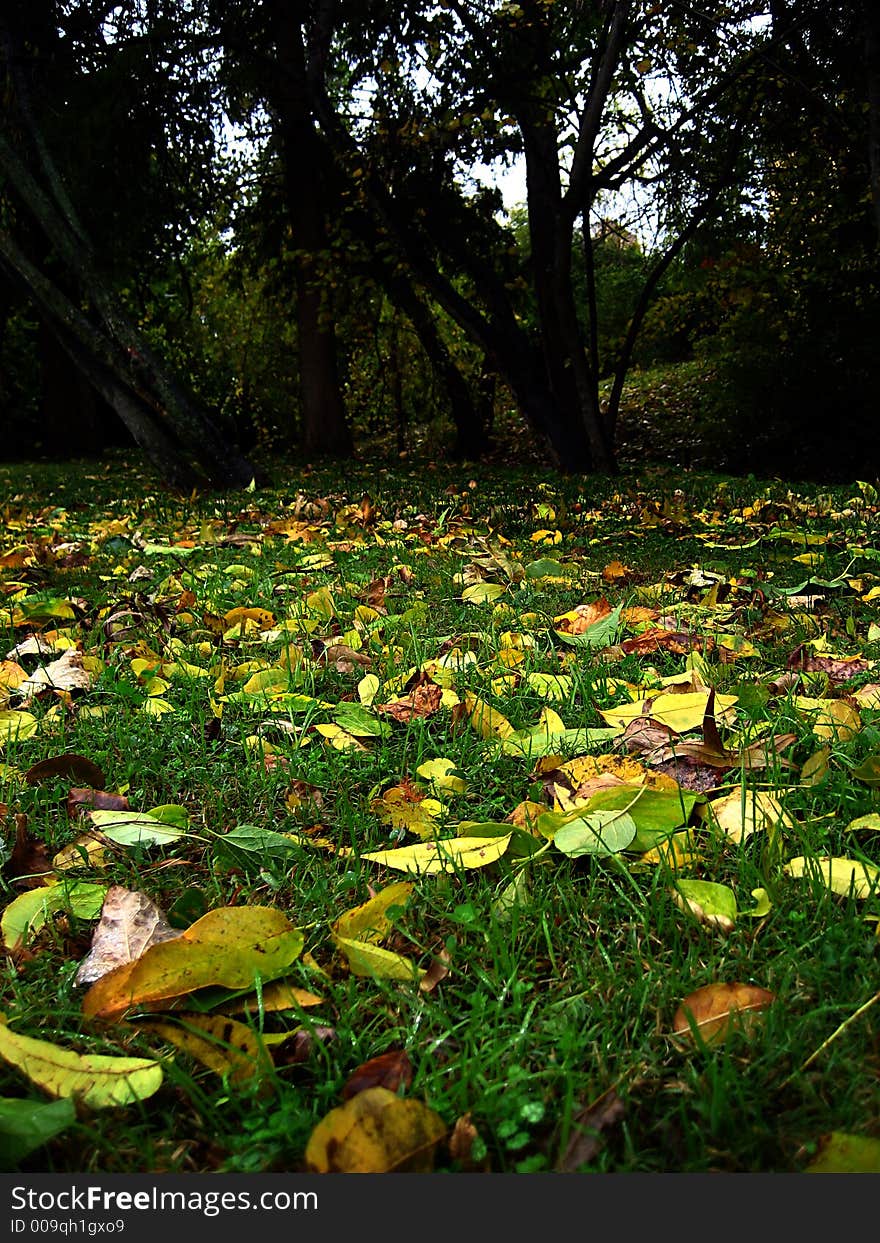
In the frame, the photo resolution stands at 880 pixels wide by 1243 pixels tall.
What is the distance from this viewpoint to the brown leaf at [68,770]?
1493 mm

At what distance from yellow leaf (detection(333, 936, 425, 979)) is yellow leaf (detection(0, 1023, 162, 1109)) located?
24 centimetres

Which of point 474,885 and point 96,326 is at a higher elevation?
point 96,326

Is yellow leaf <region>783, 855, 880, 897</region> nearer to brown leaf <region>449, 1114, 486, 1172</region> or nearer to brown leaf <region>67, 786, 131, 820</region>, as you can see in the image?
brown leaf <region>449, 1114, 486, 1172</region>

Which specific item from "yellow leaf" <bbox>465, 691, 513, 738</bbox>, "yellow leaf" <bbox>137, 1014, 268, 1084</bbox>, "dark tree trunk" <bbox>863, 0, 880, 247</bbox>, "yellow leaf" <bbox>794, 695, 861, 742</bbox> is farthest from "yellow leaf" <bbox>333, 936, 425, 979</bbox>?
"dark tree trunk" <bbox>863, 0, 880, 247</bbox>

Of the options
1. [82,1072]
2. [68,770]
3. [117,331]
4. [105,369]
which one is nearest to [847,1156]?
[82,1072]

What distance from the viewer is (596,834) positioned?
114cm

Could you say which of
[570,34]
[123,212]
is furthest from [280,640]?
[123,212]

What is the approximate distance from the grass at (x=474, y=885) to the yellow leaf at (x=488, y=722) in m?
0.04

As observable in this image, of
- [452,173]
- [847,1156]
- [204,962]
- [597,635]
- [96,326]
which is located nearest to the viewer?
[847,1156]

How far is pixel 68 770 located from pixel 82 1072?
813 mm

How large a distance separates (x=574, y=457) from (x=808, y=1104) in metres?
7.67

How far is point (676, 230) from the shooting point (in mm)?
9188

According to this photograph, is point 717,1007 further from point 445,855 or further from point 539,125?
point 539,125

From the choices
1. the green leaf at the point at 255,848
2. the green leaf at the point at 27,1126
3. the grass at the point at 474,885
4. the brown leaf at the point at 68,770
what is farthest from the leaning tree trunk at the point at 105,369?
the green leaf at the point at 27,1126
